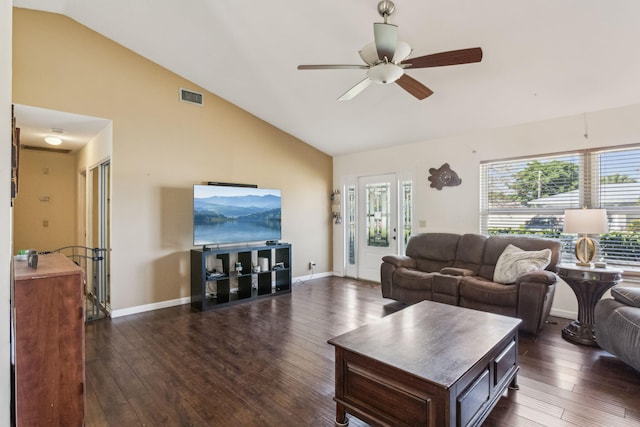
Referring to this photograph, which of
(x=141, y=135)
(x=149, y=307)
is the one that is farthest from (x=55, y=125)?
(x=149, y=307)

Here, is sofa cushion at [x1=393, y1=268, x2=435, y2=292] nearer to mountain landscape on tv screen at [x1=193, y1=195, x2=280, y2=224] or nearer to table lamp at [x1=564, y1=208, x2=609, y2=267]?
table lamp at [x1=564, y1=208, x2=609, y2=267]

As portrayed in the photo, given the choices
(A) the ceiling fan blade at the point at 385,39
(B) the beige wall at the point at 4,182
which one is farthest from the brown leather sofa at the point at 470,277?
(B) the beige wall at the point at 4,182

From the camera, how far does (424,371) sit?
1.61 meters

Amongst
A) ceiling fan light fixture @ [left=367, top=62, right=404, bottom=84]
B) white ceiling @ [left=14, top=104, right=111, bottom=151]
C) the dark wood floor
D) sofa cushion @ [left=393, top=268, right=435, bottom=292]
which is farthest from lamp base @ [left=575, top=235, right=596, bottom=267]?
white ceiling @ [left=14, top=104, right=111, bottom=151]

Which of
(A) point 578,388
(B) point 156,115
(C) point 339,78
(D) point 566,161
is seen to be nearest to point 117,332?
(B) point 156,115

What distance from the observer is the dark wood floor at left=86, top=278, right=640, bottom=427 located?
2.04 m

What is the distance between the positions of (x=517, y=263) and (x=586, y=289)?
2.03 feet

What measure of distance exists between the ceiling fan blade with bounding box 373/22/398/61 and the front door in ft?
11.2

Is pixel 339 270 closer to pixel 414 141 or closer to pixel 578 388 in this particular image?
pixel 414 141

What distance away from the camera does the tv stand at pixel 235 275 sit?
4.34 metres

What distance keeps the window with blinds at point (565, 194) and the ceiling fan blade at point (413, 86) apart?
83.4 inches

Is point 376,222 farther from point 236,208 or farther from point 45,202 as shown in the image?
point 45,202

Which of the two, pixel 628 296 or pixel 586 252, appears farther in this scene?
pixel 586 252

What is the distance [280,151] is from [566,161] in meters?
4.09
